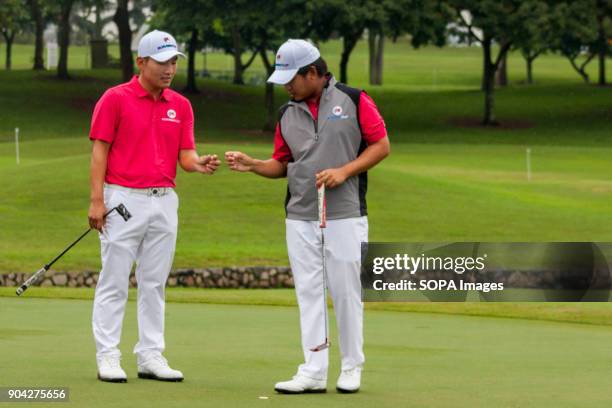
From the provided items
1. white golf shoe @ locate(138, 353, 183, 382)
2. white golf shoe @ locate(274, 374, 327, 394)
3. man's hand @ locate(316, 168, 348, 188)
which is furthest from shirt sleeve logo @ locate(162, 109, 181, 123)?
white golf shoe @ locate(274, 374, 327, 394)

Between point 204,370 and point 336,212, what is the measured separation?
1.41 meters

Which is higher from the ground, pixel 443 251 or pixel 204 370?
pixel 204 370

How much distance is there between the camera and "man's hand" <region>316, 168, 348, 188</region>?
7.99m

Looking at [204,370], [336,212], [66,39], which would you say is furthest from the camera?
[66,39]

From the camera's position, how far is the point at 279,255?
23.9 metres

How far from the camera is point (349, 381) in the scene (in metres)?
8.05

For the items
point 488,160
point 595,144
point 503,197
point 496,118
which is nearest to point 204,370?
point 503,197

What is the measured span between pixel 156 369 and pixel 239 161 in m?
1.36

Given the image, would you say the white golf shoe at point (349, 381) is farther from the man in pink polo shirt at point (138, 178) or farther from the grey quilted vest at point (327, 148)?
the man in pink polo shirt at point (138, 178)

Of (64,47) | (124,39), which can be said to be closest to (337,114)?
(124,39)

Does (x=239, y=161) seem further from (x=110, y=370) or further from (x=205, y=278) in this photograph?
(x=205, y=278)

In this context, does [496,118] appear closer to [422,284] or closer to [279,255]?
[279,255]

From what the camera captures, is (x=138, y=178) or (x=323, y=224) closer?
(x=323, y=224)

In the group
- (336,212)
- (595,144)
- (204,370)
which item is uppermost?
(336,212)
